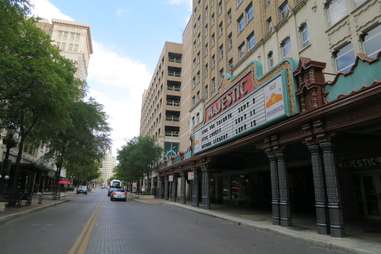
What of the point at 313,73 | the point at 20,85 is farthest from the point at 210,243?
the point at 20,85

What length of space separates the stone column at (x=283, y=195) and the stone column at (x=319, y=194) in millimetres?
1993

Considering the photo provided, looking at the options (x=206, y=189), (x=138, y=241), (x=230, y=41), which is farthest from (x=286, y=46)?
(x=138, y=241)

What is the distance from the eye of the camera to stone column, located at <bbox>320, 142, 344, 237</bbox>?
1071 cm

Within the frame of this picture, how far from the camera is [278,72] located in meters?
14.4

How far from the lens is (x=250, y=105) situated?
1667cm

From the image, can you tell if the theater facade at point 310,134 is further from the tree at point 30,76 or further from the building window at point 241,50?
the tree at point 30,76

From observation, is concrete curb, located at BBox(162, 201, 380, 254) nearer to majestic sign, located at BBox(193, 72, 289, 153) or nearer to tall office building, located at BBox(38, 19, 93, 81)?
majestic sign, located at BBox(193, 72, 289, 153)

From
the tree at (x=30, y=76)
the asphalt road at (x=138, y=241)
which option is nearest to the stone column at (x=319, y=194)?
the asphalt road at (x=138, y=241)

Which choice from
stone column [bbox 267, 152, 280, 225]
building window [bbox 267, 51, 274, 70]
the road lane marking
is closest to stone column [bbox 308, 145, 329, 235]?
stone column [bbox 267, 152, 280, 225]

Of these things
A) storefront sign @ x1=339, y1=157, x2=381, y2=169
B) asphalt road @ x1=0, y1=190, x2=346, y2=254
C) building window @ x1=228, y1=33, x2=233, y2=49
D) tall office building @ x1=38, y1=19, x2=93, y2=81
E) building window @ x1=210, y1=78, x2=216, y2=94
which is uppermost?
tall office building @ x1=38, y1=19, x2=93, y2=81

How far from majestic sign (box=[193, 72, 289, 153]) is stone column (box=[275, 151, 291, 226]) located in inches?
77.7

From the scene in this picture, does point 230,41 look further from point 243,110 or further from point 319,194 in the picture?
point 319,194

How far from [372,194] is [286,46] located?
11079mm

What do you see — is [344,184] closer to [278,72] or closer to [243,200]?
[278,72]
